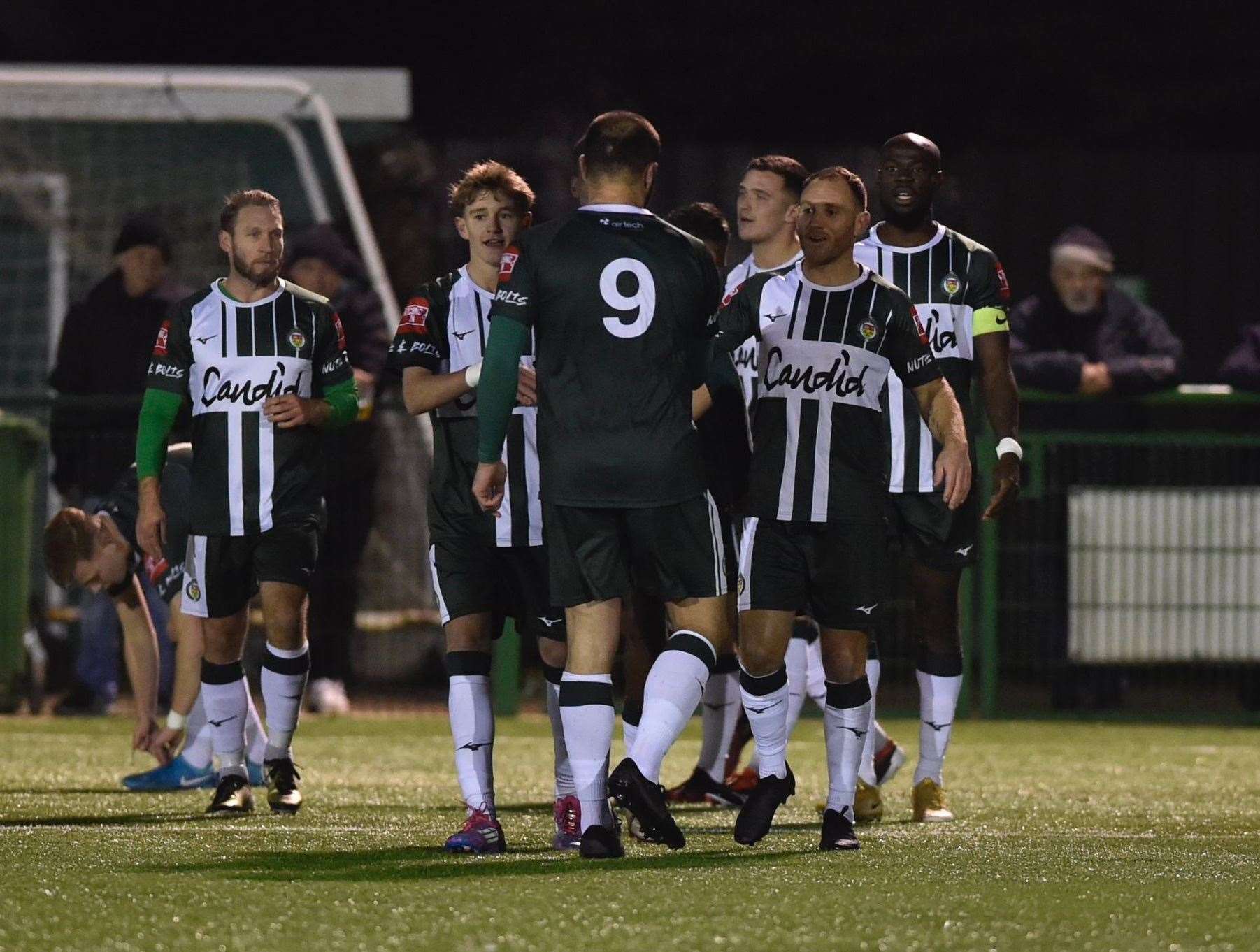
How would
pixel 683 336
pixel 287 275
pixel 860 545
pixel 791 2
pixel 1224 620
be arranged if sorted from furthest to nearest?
pixel 791 2 → pixel 1224 620 → pixel 287 275 → pixel 860 545 → pixel 683 336

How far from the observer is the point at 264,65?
1773 centimetres

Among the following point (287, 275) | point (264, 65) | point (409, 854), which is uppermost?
point (264, 65)

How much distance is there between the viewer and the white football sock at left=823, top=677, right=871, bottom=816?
631cm

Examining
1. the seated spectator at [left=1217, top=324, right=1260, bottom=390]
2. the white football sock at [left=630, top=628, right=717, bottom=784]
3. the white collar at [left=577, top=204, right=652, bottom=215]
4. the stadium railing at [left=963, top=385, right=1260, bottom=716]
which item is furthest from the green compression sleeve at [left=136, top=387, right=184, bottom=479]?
the seated spectator at [left=1217, top=324, right=1260, bottom=390]

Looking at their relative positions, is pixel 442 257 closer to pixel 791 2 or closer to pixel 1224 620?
pixel 791 2

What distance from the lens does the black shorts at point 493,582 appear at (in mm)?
6324

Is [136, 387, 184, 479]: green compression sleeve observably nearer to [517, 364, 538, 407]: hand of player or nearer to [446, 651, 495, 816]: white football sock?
[446, 651, 495, 816]: white football sock

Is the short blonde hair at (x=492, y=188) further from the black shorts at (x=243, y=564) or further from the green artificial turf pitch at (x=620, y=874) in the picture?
the green artificial turf pitch at (x=620, y=874)

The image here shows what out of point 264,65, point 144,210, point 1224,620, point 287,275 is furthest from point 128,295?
point 264,65

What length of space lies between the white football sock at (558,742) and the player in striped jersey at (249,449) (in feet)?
3.05

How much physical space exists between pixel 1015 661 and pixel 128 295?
4604 mm

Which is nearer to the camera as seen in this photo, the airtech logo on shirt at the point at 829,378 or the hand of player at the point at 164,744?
the airtech logo on shirt at the point at 829,378

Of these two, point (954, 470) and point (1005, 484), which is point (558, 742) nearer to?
point (954, 470)

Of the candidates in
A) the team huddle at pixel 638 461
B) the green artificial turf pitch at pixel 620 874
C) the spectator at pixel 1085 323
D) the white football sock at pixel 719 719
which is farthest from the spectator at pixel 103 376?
the white football sock at pixel 719 719
